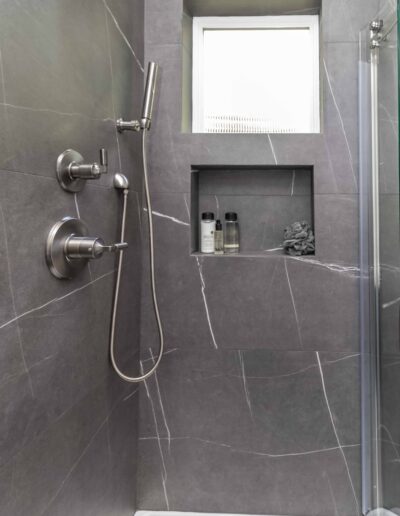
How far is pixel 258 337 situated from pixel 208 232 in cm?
47

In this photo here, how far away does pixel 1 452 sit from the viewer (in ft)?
2.32

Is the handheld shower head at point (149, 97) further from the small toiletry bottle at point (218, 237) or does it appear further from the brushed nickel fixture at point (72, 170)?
the small toiletry bottle at point (218, 237)

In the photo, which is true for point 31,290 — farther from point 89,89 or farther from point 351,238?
point 351,238

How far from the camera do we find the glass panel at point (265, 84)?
1671 mm

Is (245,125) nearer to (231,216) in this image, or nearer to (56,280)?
(231,216)

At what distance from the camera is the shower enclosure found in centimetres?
128

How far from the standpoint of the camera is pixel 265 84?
1.68 meters

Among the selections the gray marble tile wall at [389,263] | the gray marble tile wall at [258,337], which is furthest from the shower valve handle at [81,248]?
the gray marble tile wall at [389,263]

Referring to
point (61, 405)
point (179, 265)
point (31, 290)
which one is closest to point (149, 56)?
point (179, 265)

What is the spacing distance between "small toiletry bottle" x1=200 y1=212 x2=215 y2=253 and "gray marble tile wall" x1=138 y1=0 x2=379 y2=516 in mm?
91

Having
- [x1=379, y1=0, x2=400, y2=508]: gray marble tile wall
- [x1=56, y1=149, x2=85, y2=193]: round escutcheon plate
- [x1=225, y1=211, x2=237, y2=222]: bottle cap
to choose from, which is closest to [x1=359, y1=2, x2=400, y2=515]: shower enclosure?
[x1=379, y1=0, x2=400, y2=508]: gray marble tile wall

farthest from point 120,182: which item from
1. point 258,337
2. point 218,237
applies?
point 258,337

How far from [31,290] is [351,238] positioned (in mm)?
1179

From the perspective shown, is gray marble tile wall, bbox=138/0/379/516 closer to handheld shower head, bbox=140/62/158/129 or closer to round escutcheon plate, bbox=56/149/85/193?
handheld shower head, bbox=140/62/158/129
